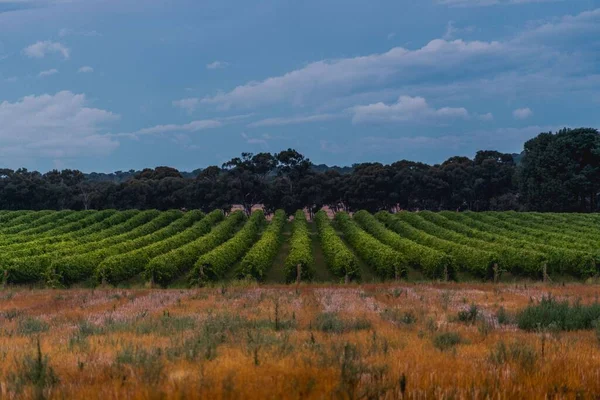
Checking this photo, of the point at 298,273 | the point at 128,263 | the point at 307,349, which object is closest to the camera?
the point at 307,349

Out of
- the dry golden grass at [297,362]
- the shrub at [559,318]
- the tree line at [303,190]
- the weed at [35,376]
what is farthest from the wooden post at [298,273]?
the tree line at [303,190]

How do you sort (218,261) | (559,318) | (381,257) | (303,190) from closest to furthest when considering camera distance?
(559,318) < (218,261) < (381,257) < (303,190)

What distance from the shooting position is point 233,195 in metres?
109

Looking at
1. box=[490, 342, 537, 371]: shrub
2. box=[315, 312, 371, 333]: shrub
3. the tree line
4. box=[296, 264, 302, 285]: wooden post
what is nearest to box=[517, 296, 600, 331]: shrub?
box=[315, 312, 371, 333]: shrub

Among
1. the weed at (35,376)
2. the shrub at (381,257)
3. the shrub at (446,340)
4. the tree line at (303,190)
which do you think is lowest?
the shrub at (381,257)

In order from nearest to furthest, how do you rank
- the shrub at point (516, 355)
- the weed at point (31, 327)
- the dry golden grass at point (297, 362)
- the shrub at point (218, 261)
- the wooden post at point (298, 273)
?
1. the dry golden grass at point (297, 362)
2. the shrub at point (516, 355)
3. the weed at point (31, 327)
4. the wooden post at point (298, 273)
5. the shrub at point (218, 261)

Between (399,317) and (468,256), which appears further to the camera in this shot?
(468,256)

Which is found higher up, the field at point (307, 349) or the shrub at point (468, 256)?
the field at point (307, 349)

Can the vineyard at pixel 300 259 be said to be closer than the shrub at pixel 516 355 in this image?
No

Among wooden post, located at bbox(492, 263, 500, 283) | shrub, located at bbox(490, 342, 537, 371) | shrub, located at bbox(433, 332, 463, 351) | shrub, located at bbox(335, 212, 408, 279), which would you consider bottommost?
wooden post, located at bbox(492, 263, 500, 283)

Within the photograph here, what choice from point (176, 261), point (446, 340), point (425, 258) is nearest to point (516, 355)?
point (446, 340)

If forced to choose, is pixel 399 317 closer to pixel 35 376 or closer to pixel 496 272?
pixel 35 376

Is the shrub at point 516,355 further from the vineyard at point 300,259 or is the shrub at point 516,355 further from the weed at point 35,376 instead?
the vineyard at point 300,259

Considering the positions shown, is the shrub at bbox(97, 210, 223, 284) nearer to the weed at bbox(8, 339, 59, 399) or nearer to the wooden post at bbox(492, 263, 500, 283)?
the wooden post at bbox(492, 263, 500, 283)
